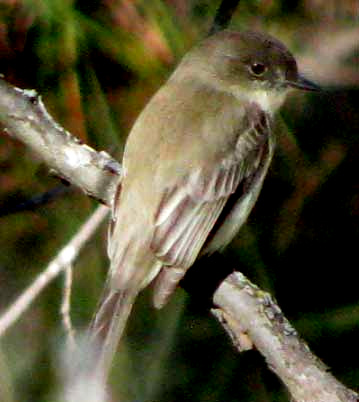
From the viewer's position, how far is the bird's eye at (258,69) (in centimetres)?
486

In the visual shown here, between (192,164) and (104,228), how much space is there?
3.58 feet

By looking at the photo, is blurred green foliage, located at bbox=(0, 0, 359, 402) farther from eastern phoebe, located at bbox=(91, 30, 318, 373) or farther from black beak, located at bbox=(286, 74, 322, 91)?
black beak, located at bbox=(286, 74, 322, 91)

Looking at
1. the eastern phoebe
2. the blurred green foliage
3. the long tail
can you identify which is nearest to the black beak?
the eastern phoebe

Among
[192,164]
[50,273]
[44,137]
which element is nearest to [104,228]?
[192,164]

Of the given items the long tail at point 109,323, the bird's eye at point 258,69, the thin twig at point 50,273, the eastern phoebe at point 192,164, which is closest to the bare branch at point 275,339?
the eastern phoebe at point 192,164

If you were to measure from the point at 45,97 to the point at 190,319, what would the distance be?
112 cm

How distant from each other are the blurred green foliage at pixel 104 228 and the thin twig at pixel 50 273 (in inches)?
27.0

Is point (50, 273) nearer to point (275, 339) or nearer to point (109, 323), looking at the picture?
point (109, 323)

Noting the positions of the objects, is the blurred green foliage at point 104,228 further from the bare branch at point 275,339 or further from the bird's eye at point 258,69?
the bare branch at point 275,339

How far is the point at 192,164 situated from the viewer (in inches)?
172

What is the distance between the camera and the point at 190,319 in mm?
5441

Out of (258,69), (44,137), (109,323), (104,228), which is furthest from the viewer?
(104,228)

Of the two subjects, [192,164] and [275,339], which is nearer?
[275,339]

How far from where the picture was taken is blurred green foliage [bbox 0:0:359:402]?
4.95 metres
